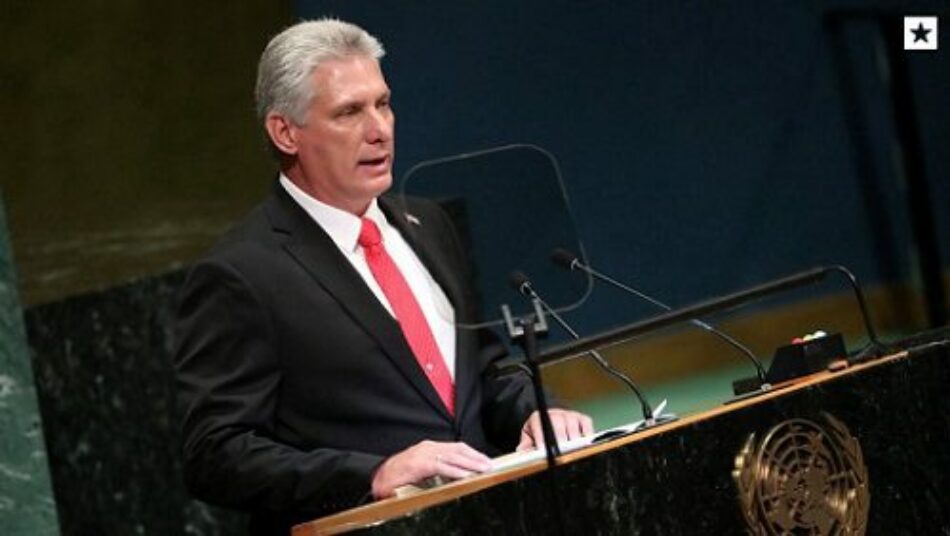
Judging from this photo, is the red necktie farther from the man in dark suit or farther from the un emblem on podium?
the un emblem on podium

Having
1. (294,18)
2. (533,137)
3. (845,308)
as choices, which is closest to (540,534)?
A: (294,18)

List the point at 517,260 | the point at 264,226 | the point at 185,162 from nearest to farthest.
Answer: the point at 517,260
the point at 264,226
the point at 185,162

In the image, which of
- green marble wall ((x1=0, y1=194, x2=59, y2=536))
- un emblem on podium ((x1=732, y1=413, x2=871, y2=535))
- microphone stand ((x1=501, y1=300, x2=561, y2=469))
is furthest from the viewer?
green marble wall ((x1=0, y1=194, x2=59, y2=536))

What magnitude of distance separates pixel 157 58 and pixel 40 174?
18.0 inches

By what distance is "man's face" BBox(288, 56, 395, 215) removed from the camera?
3.13m

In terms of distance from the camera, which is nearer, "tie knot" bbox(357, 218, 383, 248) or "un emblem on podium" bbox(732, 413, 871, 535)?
"un emblem on podium" bbox(732, 413, 871, 535)

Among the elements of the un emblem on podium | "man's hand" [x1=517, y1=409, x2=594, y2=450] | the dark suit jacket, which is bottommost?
the un emblem on podium

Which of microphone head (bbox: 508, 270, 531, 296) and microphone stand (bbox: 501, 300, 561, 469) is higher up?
microphone head (bbox: 508, 270, 531, 296)

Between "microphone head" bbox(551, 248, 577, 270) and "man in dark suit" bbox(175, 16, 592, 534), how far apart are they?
0.27 m

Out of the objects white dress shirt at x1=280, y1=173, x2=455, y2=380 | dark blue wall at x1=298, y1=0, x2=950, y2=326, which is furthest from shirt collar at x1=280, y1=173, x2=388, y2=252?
dark blue wall at x1=298, y1=0, x2=950, y2=326

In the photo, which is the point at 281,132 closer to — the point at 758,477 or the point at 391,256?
the point at 391,256

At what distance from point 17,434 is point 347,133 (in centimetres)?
103

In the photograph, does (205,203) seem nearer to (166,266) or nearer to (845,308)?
(166,266)

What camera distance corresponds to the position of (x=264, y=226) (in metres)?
3.16
